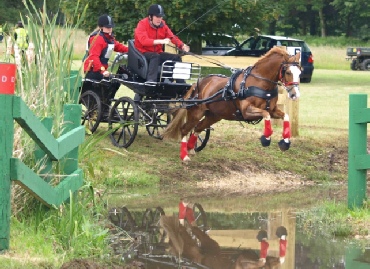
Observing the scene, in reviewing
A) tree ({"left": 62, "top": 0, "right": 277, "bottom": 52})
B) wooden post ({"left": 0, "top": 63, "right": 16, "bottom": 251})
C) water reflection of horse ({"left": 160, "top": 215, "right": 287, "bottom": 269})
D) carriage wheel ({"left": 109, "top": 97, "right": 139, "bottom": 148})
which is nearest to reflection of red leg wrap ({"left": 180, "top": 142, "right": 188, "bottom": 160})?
carriage wheel ({"left": 109, "top": 97, "right": 139, "bottom": 148})

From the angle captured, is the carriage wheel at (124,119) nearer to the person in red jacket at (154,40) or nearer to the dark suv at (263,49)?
the person in red jacket at (154,40)

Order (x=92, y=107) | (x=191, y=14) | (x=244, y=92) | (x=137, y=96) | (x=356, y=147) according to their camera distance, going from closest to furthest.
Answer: (x=356, y=147) < (x=244, y=92) < (x=137, y=96) < (x=92, y=107) < (x=191, y=14)

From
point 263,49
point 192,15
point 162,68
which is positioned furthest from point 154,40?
point 263,49

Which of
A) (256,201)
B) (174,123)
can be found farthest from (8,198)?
(174,123)

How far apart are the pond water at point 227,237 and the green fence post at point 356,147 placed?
24.4 inches

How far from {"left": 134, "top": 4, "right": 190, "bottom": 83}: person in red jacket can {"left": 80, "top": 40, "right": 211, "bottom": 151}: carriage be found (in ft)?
0.33

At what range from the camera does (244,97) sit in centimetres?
1432

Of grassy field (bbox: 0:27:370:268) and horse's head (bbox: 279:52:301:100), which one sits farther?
horse's head (bbox: 279:52:301:100)

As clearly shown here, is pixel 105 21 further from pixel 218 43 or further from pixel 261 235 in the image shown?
pixel 218 43

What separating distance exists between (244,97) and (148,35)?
204 centimetres

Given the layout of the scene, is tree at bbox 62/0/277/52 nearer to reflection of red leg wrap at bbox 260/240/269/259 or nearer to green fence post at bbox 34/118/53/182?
reflection of red leg wrap at bbox 260/240/269/259

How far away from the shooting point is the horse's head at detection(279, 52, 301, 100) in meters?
13.6

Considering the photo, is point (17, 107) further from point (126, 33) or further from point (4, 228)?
point (126, 33)

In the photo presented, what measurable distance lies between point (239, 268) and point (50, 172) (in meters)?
1.80
